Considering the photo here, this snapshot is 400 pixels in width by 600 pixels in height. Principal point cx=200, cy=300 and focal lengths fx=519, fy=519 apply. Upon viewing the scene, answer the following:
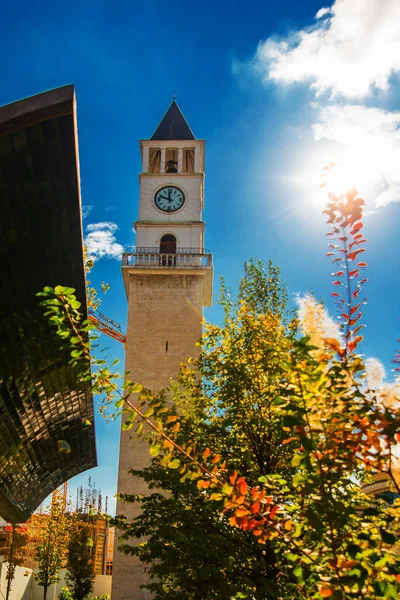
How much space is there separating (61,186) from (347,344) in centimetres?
572

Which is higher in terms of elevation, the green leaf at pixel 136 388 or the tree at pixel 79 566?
the green leaf at pixel 136 388

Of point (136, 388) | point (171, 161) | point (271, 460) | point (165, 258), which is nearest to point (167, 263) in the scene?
point (165, 258)

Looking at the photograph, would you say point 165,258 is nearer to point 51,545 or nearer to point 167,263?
point 167,263

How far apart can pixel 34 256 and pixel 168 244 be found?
21175 millimetres

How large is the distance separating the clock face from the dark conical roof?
4.14 meters

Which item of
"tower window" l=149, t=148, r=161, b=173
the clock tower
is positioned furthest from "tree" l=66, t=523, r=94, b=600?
"tower window" l=149, t=148, r=161, b=173

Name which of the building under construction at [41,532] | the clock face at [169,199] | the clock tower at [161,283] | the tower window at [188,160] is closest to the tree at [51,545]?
the building under construction at [41,532]

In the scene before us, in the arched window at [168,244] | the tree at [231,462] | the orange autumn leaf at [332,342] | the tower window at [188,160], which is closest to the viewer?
the orange autumn leaf at [332,342]

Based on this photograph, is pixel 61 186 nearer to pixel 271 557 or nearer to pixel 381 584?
pixel 381 584

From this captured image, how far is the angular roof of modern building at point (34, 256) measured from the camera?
6.62m

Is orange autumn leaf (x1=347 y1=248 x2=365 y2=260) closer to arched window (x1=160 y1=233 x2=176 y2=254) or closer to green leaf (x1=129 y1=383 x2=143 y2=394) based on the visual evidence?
green leaf (x1=129 y1=383 x2=143 y2=394)

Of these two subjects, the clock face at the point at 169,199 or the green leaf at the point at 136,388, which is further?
the clock face at the point at 169,199

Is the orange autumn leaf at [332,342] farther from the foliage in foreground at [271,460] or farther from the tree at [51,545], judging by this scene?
the tree at [51,545]

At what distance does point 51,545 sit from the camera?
33.3 metres
